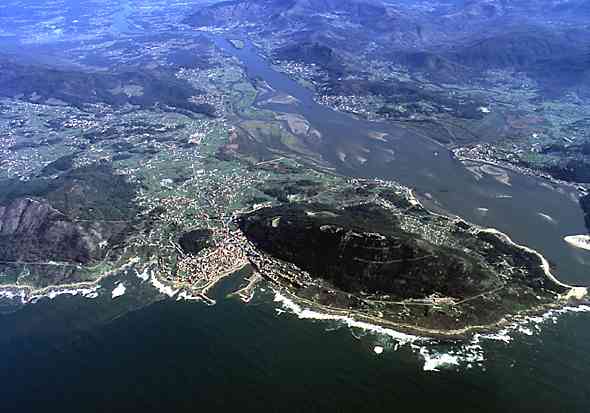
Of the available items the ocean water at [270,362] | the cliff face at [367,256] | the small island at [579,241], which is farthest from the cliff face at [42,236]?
the small island at [579,241]

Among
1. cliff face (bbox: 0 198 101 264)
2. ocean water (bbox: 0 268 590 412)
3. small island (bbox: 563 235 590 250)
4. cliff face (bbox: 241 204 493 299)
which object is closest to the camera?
ocean water (bbox: 0 268 590 412)

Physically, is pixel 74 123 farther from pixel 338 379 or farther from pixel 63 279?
pixel 338 379

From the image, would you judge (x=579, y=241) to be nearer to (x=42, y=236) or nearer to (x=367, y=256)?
(x=367, y=256)

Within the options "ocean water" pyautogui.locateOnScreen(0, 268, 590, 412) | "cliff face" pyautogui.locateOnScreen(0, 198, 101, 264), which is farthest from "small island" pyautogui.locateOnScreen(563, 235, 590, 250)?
"cliff face" pyautogui.locateOnScreen(0, 198, 101, 264)

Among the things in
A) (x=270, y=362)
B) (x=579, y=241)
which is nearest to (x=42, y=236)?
(x=270, y=362)

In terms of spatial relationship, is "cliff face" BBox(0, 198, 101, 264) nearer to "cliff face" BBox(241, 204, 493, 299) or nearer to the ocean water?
the ocean water

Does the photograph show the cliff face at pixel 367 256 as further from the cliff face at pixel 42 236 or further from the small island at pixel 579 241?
the cliff face at pixel 42 236
